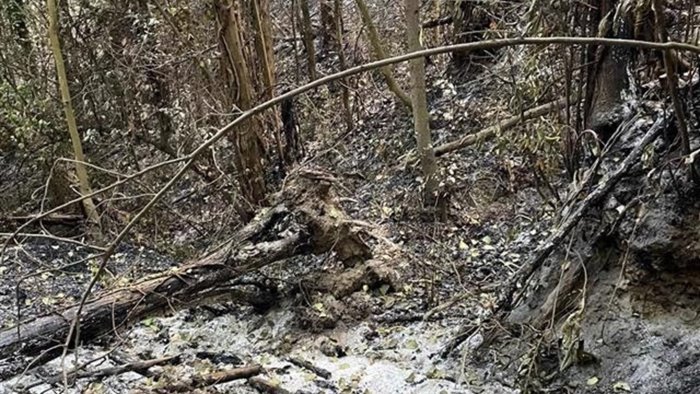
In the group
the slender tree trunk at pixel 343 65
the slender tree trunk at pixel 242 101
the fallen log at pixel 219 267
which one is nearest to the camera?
the fallen log at pixel 219 267

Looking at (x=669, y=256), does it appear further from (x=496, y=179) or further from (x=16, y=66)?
(x=16, y=66)

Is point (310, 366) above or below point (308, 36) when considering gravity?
below

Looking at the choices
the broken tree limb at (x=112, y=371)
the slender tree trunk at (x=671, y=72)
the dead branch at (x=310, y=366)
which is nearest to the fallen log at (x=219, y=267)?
the broken tree limb at (x=112, y=371)

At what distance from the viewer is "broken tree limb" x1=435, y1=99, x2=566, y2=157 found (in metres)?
2.99

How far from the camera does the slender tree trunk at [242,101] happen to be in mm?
4000

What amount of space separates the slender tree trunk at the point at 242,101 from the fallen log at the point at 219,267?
3.06 feet

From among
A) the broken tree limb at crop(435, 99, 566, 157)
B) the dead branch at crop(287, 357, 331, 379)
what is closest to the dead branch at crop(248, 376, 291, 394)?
the dead branch at crop(287, 357, 331, 379)

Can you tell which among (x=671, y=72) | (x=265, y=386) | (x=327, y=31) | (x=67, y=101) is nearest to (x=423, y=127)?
(x=265, y=386)

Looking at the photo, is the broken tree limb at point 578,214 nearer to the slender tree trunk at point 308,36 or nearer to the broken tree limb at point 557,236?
the broken tree limb at point 557,236

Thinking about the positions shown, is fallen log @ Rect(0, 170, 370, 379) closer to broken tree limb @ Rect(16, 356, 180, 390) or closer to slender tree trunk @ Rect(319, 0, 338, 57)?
broken tree limb @ Rect(16, 356, 180, 390)

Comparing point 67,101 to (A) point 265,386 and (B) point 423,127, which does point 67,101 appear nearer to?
(B) point 423,127

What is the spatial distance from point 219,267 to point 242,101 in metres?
1.45

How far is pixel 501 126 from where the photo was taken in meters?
3.53

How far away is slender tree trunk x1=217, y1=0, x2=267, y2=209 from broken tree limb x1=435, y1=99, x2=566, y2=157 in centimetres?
121
